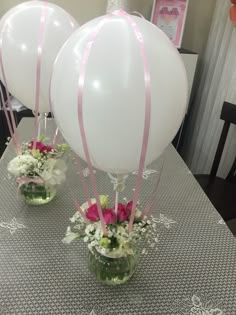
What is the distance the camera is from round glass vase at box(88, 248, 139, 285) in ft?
2.24

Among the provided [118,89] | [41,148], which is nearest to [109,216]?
[118,89]

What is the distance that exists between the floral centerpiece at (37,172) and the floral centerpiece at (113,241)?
0.24m

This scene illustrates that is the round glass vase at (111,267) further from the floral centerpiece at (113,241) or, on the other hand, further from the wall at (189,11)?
the wall at (189,11)

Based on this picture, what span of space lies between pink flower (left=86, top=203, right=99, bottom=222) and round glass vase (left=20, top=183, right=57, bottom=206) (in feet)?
0.87

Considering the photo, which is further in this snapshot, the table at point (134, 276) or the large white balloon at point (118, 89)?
the table at point (134, 276)

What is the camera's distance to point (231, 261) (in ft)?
2.57

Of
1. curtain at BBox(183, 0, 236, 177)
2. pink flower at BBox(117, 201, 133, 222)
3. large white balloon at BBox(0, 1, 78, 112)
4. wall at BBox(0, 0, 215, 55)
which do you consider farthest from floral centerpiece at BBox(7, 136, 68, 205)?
wall at BBox(0, 0, 215, 55)

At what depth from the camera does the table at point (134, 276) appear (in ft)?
2.14

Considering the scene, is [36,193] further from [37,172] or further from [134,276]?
[134,276]

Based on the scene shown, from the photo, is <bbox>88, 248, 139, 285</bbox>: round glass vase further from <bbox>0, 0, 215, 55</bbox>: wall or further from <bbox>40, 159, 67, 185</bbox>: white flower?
<bbox>0, 0, 215, 55</bbox>: wall

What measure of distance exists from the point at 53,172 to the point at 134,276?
1.27 feet

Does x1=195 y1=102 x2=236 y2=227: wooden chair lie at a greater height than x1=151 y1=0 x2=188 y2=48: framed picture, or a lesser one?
lesser

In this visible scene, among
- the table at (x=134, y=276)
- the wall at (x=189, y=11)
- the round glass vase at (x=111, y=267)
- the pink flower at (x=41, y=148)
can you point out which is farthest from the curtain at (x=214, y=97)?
the round glass vase at (x=111, y=267)

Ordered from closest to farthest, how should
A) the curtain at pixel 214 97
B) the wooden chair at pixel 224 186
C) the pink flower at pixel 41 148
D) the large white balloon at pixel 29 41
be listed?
the large white balloon at pixel 29 41, the pink flower at pixel 41 148, the wooden chair at pixel 224 186, the curtain at pixel 214 97
